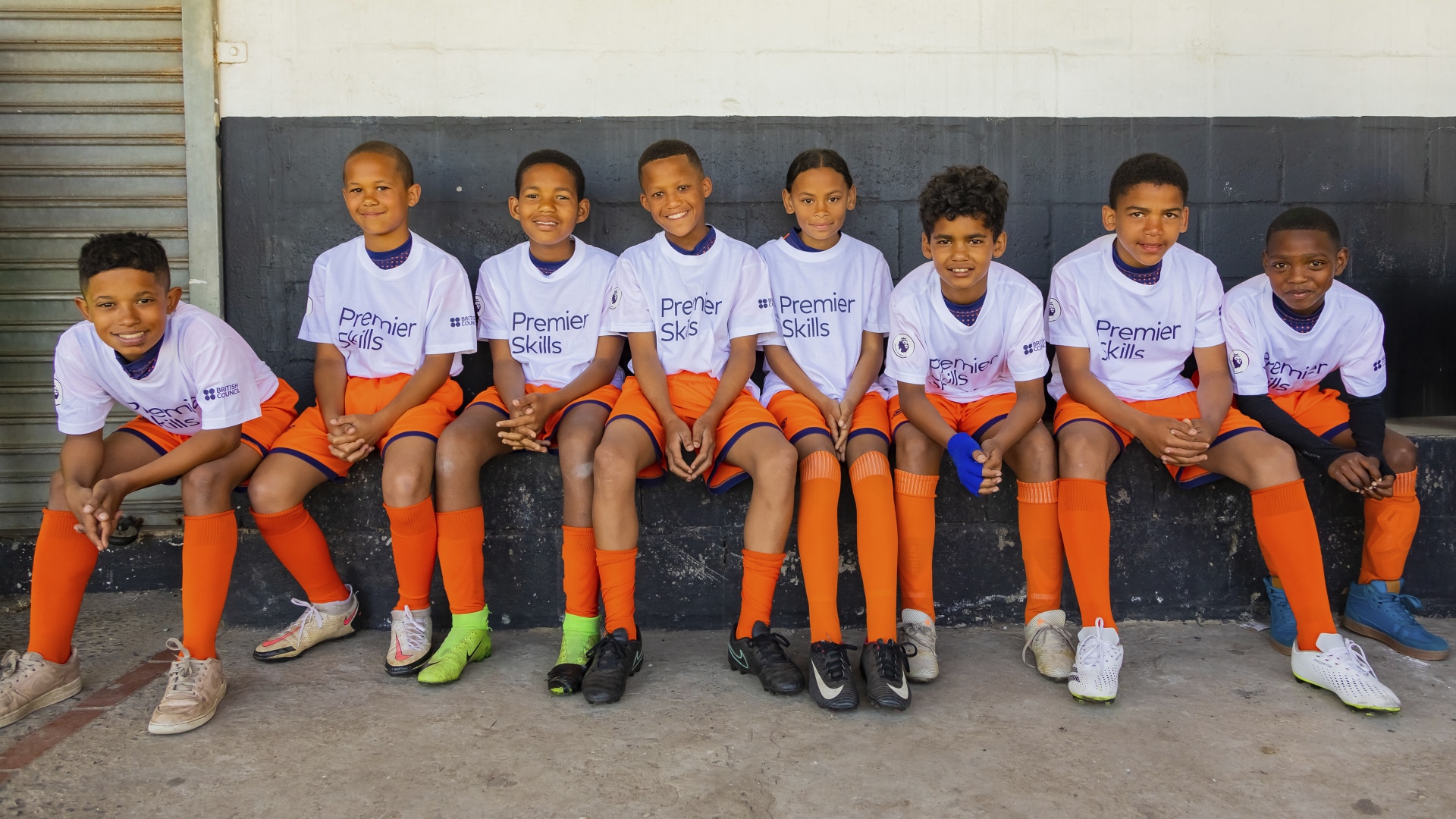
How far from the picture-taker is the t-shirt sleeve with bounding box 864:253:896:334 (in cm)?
324

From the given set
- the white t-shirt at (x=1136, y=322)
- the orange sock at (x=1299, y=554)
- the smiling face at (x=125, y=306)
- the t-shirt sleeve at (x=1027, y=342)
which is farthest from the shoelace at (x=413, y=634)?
the orange sock at (x=1299, y=554)

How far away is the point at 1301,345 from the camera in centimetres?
313

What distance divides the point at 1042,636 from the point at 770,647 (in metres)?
0.74

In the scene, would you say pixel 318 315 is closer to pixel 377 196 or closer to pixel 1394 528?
pixel 377 196

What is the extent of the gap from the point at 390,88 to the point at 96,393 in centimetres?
141

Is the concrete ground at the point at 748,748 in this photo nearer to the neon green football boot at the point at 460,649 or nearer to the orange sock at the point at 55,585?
the neon green football boot at the point at 460,649

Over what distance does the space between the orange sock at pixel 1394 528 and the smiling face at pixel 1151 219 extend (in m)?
0.94

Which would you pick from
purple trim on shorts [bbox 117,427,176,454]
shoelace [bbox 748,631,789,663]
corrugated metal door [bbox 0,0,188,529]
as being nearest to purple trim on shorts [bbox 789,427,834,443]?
shoelace [bbox 748,631,789,663]

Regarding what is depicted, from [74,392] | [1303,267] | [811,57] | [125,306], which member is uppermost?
[811,57]

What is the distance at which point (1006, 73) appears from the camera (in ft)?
12.1

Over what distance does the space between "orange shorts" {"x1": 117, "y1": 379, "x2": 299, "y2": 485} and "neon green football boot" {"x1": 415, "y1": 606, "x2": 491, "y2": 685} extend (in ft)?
2.54

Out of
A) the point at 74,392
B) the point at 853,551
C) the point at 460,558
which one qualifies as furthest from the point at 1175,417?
the point at 74,392

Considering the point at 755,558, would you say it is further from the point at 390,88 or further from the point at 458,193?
the point at 390,88

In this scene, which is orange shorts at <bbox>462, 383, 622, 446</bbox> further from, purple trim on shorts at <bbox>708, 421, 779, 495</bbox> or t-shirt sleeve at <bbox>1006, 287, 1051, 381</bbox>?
t-shirt sleeve at <bbox>1006, 287, 1051, 381</bbox>
